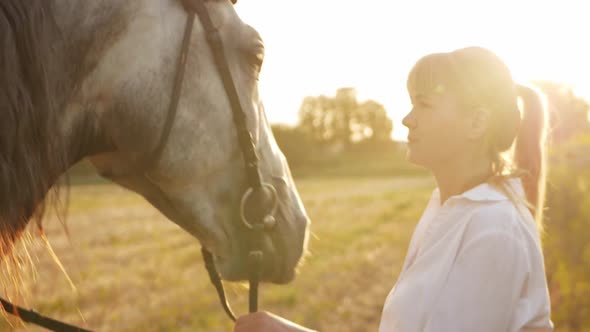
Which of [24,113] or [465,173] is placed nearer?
[24,113]

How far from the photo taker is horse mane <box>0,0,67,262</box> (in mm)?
1582

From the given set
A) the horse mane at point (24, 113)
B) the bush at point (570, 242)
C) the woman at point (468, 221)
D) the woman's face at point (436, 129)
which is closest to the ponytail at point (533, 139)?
the woman at point (468, 221)

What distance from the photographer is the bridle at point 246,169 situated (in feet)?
6.19

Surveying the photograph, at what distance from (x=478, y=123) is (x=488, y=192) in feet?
0.67

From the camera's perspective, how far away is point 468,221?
1.69 m

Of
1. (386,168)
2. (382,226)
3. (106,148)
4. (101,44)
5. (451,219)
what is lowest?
(386,168)

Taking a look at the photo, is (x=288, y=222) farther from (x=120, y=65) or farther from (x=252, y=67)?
(x=120, y=65)

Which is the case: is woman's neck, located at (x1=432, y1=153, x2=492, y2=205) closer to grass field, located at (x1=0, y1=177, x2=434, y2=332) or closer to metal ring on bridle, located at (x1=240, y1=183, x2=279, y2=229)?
metal ring on bridle, located at (x1=240, y1=183, x2=279, y2=229)

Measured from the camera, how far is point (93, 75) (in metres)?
1.79

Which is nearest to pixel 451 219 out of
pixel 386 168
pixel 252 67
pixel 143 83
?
pixel 252 67

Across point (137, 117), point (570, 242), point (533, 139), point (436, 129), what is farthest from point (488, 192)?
point (570, 242)

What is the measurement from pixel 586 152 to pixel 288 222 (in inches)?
236

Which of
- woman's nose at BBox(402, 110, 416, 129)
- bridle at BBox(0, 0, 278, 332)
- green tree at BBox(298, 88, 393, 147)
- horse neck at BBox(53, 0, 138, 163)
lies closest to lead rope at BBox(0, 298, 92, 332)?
bridle at BBox(0, 0, 278, 332)

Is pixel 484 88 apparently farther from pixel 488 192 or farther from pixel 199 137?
pixel 199 137
